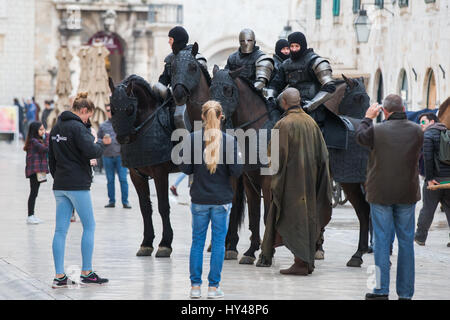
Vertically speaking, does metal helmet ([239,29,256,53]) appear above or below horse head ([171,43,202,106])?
above

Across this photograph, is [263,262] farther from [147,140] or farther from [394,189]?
[394,189]

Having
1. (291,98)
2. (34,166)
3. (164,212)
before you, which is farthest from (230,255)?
(34,166)

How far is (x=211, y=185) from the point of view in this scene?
31.5 feet

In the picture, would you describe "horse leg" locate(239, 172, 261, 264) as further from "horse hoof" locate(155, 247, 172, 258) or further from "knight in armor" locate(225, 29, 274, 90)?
"knight in armor" locate(225, 29, 274, 90)

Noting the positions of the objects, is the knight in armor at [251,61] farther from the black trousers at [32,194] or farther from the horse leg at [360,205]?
the black trousers at [32,194]

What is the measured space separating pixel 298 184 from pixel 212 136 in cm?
195

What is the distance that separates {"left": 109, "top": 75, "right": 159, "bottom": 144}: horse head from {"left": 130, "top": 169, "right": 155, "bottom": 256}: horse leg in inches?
22.6

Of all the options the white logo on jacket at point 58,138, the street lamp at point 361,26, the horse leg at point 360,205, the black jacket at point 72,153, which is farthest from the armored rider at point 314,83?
the street lamp at point 361,26

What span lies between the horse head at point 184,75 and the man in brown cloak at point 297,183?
1.11m

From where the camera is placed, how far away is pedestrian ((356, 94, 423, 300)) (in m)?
9.64

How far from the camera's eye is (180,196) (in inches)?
872

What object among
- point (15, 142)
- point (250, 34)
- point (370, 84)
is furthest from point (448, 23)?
point (15, 142)

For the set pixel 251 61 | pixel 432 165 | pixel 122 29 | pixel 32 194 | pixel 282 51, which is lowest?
pixel 32 194

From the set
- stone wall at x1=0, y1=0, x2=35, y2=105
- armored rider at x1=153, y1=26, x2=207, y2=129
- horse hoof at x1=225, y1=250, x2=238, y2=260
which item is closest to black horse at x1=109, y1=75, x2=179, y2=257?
armored rider at x1=153, y1=26, x2=207, y2=129
